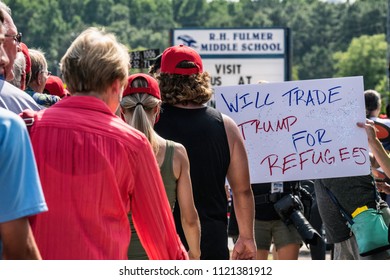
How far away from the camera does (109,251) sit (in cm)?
337

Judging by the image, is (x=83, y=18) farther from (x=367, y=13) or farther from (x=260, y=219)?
(x=260, y=219)

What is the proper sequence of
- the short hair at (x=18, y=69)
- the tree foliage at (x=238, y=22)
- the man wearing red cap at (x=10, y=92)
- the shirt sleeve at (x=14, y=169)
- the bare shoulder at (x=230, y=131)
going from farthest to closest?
1. the tree foliage at (x=238, y=22)
2. the bare shoulder at (x=230, y=131)
3. the short hair at (x=18, y=69)
4. the man wearing red cap at (x=10, y=92)
5. the shirt sleeve at (x=14, y=169)

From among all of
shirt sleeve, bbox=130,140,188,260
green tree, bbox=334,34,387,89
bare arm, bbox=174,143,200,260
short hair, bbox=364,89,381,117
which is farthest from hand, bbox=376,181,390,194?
green tree, bbox=334,34,387,89

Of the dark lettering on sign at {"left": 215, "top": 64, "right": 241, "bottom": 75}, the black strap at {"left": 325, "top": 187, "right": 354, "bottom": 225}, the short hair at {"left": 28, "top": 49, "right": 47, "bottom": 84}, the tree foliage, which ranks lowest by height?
the black strap at {"left": 325, "top": 187, "right": 354, "bottom": 225}

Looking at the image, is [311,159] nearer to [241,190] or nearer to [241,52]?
[241,190]

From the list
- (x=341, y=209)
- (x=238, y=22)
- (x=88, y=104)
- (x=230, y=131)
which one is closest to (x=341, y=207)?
(x=341, y=209)

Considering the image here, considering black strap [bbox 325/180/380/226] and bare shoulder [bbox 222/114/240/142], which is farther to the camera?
black strap [bbox 325/180/380/226]

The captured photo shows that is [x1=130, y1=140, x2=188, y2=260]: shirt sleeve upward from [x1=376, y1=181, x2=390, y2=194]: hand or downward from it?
upward

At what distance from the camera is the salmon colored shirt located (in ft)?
10.9

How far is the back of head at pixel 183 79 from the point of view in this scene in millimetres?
5199

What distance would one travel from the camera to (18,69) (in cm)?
513

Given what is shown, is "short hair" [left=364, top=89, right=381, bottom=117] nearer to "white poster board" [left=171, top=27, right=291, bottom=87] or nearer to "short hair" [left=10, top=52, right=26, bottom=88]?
"short hair" [left=10, top=52, right=26, bottom=88]

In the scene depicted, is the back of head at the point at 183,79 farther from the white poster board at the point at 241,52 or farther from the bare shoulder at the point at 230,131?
the white poster board at the point at 241,52

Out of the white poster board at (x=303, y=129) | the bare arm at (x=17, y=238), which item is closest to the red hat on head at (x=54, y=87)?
the white poster board at (x=303, y=129)
